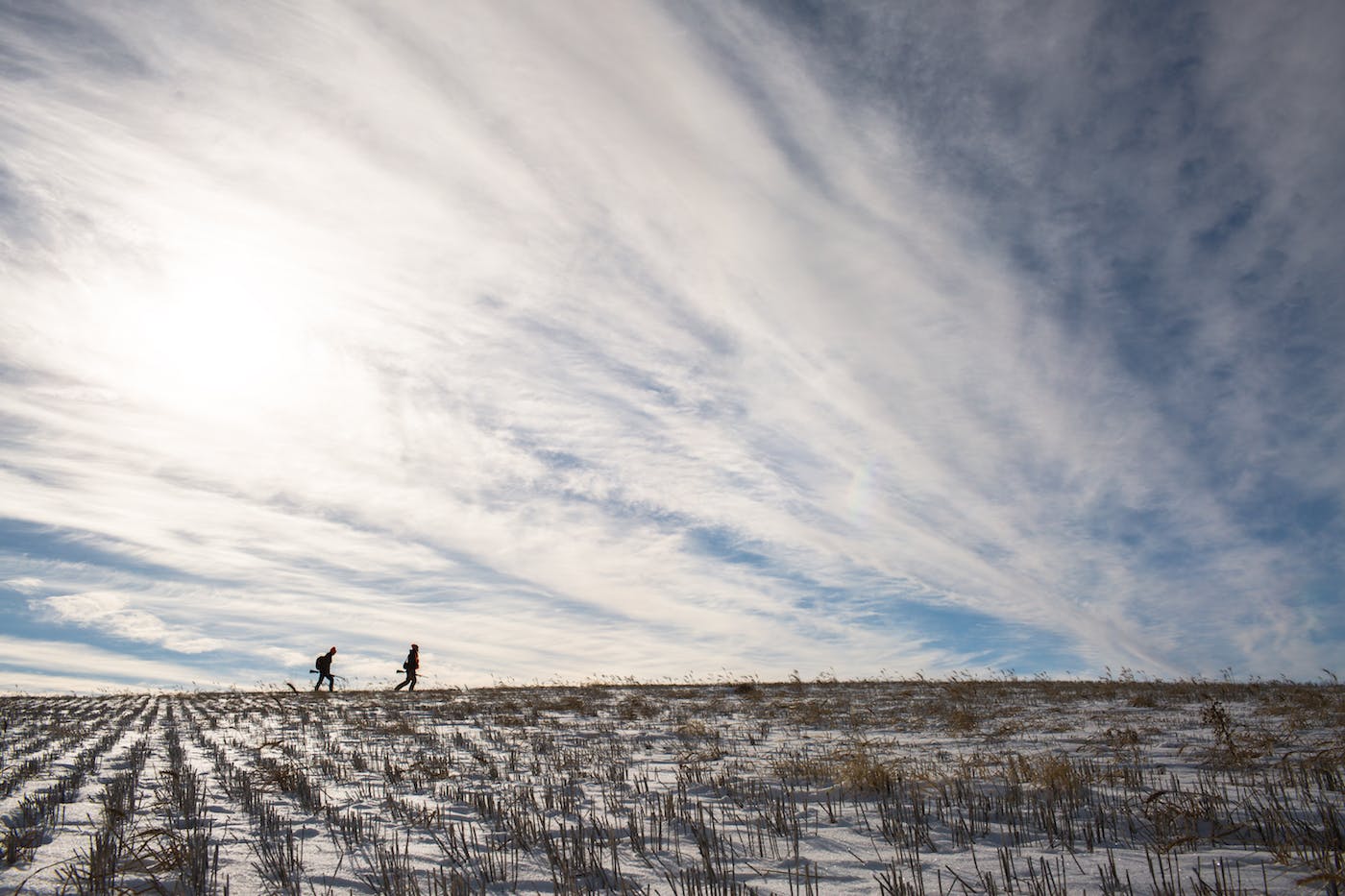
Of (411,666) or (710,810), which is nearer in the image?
(710,810)

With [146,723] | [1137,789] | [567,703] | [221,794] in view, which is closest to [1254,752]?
[1137,789]

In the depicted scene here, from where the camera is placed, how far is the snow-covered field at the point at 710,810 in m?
3.85

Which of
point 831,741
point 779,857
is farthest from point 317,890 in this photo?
point 831,741

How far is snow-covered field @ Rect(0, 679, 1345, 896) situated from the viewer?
12.6ft

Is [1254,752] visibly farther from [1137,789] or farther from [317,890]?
[317,890]

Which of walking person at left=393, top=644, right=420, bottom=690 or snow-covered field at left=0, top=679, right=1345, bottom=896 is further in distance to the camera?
walking person at left=393, top=644, right=420, bottom=690

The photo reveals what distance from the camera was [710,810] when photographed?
5.13m

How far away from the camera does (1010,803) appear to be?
5277mm

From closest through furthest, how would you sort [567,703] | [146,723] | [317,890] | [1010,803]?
1. [317,890]
2. [1010,803]
3. [146,723]
4. [567,703]

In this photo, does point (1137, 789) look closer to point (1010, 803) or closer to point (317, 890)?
point (1010, 803)

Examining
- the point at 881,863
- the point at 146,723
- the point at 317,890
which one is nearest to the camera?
the point at 317,890

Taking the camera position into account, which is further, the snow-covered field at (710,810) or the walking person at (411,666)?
the walking person at (411,666)

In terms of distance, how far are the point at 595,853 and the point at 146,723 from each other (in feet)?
58.5

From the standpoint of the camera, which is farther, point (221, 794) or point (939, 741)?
point (939, 741)
